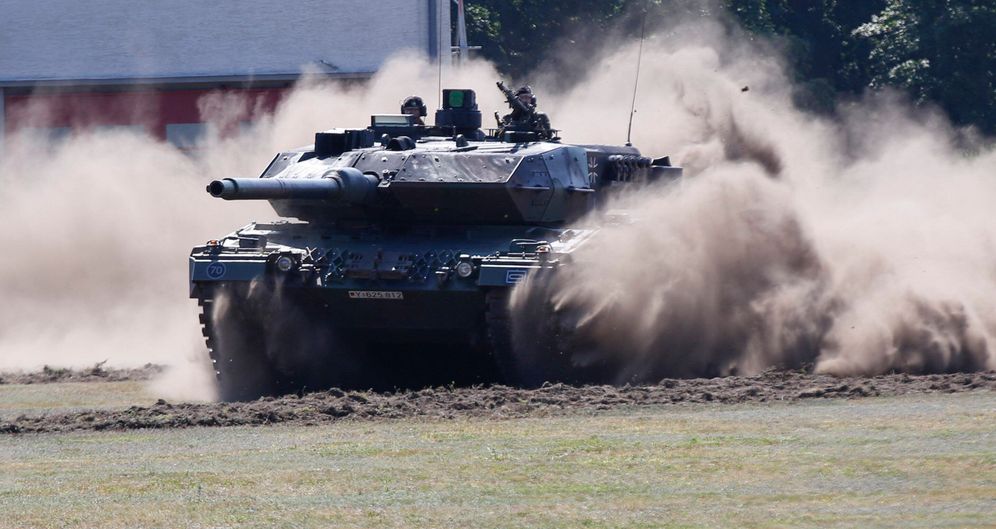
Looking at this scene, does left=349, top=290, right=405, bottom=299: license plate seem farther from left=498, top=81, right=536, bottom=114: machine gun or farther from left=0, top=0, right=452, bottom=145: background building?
left=0, top=0, right=452, bottom=145: background building

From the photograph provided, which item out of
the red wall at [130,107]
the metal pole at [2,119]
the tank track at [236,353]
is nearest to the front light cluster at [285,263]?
the tank track at [236,353]

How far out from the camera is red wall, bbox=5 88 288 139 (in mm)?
44812

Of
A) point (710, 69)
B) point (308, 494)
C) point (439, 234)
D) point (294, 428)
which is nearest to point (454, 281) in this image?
point (439, 234)

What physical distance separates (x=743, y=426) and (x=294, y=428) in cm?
428

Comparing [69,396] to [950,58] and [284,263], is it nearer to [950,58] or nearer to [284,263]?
[284,263]

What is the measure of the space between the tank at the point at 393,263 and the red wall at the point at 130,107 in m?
22.9

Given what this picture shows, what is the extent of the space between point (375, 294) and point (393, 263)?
409 mm

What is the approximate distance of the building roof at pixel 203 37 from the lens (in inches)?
1759

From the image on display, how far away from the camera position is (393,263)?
20.1m

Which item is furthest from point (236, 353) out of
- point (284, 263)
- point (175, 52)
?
point (175, 52)

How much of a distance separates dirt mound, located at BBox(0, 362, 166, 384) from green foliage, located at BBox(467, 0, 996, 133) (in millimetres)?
22833

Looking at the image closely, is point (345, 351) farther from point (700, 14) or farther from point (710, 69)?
point (700, 14)

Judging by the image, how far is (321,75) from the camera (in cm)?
4416

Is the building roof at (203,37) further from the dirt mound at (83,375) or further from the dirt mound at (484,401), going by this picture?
the dirt mound at (484,401)
